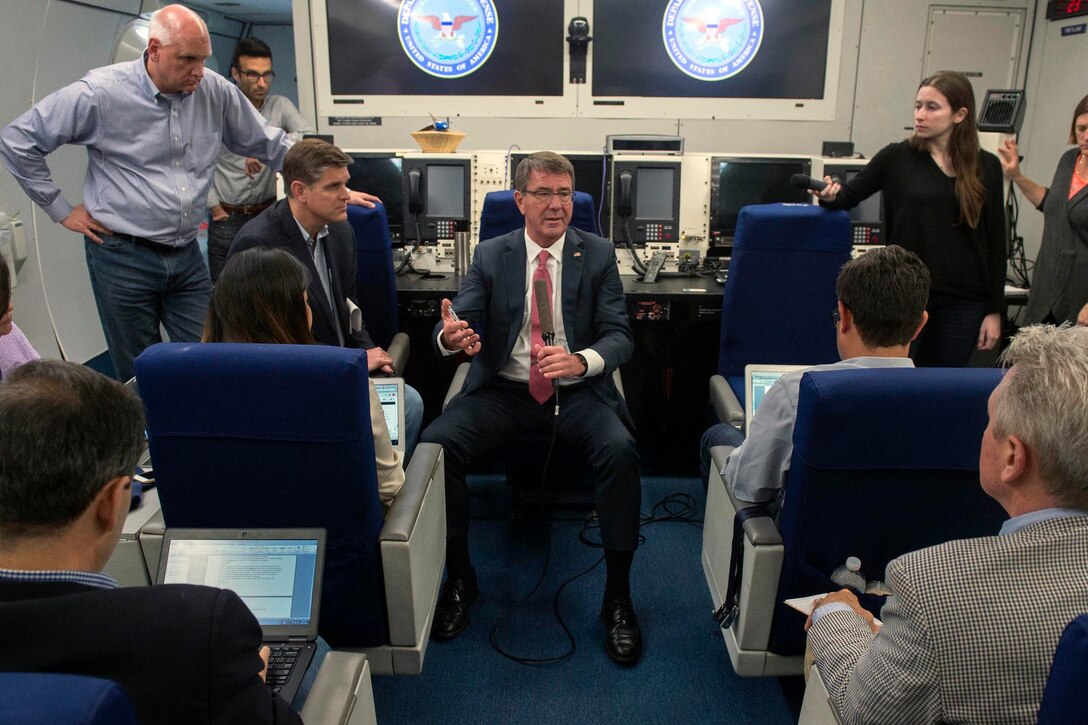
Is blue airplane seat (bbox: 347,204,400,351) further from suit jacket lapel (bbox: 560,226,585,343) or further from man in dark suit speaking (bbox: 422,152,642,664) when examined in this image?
suit jacket lapel (bbox: 560,226,585,343)

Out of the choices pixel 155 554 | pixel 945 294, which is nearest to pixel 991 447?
pixel 155 554

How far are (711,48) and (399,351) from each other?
2762 millimetres

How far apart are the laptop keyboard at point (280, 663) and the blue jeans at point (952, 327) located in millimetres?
2292

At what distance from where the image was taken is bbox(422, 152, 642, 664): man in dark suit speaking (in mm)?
2166

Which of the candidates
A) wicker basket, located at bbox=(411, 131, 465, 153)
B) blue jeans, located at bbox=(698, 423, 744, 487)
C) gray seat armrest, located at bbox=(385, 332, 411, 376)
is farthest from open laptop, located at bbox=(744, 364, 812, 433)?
wicker basket, located at bbox=(411, 131, 465, 153)

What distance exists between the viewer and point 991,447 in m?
0.97

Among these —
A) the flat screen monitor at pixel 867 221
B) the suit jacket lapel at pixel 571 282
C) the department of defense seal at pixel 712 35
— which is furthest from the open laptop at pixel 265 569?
the department of defense seal at pixel 712 35

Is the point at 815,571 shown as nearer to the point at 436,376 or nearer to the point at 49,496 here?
the point at 49,496

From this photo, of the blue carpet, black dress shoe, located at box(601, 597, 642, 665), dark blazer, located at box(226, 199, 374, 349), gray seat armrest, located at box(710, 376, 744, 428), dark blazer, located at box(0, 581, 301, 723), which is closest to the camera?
dark blazer, located at box(0, 581, 301, 723)

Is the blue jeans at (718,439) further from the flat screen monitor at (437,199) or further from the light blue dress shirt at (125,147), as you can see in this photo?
the light blue dress shirt at (125,147)

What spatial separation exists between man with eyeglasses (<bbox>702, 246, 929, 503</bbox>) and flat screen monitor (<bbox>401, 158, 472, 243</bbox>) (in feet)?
6.56

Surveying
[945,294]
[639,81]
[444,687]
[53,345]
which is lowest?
[444,687]

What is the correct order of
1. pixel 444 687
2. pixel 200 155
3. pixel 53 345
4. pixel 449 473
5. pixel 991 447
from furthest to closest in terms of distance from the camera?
1. pixel 53 345
2. pixel 200 155
3. pixel 449 473
4. pixel 444 687
5. pixel 991 447

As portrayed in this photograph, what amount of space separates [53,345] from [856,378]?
4155 mm
